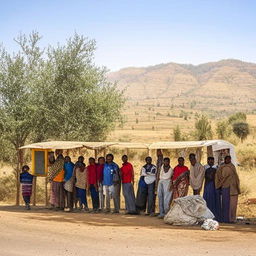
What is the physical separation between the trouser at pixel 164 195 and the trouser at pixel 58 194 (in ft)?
11.8

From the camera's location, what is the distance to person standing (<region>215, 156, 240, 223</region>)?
A: 48.5 feet

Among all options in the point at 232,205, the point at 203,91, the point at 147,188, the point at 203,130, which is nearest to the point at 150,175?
the point at 147,188

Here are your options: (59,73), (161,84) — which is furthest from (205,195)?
(161,84)

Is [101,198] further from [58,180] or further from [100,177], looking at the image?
[58,180]

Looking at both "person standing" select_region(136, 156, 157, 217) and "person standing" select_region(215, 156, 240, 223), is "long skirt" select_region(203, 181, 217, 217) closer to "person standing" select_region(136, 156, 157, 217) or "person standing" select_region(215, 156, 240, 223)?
"person standing" select_region(215, 156, 240, 223)

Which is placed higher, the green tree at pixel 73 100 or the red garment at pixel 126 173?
the green tree at pixel 73 100

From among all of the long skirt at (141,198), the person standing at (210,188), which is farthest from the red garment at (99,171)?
the person standing at (210,188)

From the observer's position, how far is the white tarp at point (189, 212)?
556 inches

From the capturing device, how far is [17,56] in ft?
77.3

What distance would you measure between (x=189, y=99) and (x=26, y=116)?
124770 millimetres

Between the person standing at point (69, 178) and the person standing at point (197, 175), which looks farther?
the person standing at point (69, 178)

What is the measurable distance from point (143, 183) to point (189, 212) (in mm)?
2833

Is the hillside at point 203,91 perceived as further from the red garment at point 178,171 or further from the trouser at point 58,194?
the red garment at point 178,171

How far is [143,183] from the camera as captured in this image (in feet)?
54.9
